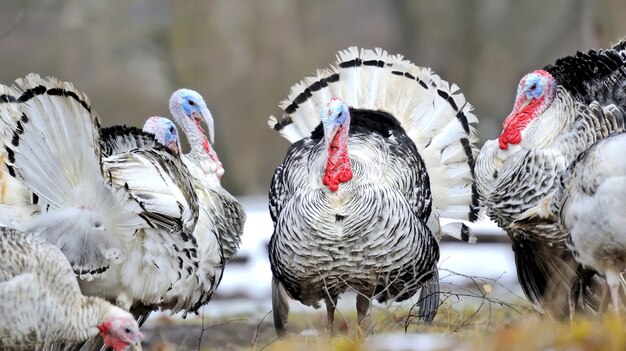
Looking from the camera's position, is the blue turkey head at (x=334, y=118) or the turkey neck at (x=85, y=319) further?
the blue turkey head at (x=334, y=118)

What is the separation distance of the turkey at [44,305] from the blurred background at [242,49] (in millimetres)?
9349

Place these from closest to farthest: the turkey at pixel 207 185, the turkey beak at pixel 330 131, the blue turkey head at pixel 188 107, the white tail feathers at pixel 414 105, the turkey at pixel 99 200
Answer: the turkey at pixel 99 200, the turkey beak at pixel 330 131, the turkey at pixel 207 185, the white tail feathers at pixel 414 105, the blue turkey head at pixel 188 107

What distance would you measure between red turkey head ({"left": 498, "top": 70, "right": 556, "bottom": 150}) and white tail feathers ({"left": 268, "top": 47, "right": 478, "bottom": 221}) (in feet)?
1.17

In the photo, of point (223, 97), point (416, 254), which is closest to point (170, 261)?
point (416, 254)

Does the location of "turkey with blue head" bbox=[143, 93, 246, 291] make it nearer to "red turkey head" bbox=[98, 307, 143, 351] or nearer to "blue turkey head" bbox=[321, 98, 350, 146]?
"blue turkey head" bbox=[321, 98, 350, 146]

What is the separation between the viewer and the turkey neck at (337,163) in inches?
226

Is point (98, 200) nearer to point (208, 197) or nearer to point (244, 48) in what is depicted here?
point (208, 197)

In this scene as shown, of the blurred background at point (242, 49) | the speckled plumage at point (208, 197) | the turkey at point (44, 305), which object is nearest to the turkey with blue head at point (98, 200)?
the speckled plumage at point (208, 197)

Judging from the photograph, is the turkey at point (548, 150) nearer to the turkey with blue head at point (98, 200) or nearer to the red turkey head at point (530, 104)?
the red turkey head at point (530, 104)

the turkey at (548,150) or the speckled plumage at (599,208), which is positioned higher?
the turkey at (548,150)

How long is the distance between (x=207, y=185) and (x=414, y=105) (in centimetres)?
134

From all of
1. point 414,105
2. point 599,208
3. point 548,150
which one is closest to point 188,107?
point 414,105

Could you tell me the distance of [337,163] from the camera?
5.79 m

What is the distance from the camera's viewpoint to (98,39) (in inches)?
555
